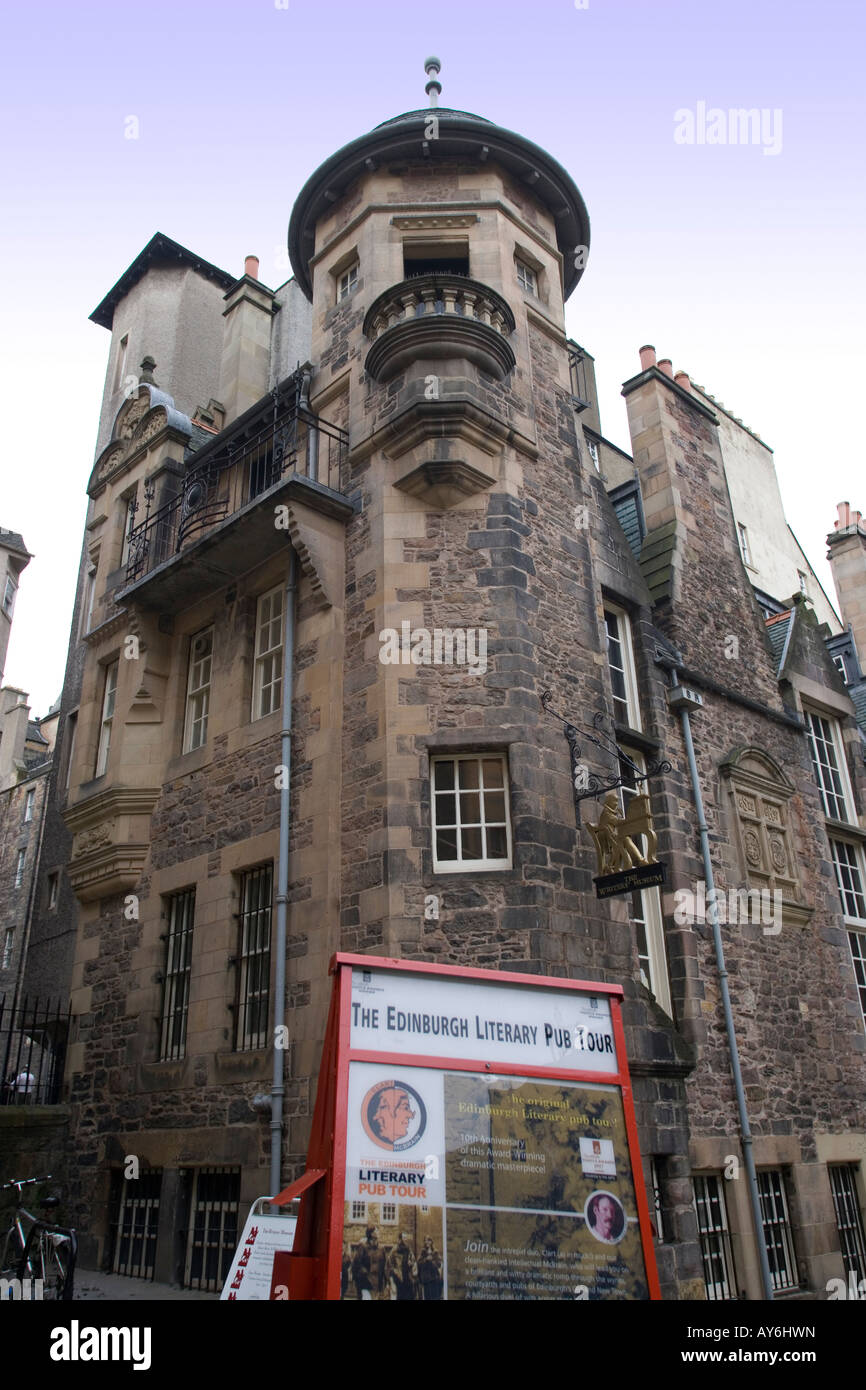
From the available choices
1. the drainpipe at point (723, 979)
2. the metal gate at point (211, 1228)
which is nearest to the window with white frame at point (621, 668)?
the drainpipe at point (723, 979)

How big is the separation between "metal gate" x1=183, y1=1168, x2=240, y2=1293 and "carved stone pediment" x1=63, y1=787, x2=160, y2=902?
14.2ft

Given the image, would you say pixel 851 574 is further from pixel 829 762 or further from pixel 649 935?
pixel 649 935

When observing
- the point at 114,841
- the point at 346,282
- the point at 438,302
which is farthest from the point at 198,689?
the point at 346,282

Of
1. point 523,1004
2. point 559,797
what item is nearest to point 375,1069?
point 523,1004

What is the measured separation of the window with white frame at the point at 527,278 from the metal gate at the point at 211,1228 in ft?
40.4

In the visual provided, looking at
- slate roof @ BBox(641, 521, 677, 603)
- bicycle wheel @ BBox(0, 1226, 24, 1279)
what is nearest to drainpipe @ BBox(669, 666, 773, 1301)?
slate roof @ BBox(641, 521, 677, 603)

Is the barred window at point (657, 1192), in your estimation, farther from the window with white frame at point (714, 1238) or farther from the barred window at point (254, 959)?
the barred window at point (254, 959)

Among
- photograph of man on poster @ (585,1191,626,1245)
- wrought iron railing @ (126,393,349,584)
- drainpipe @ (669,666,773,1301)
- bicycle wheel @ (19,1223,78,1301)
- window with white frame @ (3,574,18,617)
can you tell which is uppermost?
window with white frame @ (3,574,18,617)

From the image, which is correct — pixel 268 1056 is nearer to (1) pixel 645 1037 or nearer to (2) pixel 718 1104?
(1) pixel 645 1037

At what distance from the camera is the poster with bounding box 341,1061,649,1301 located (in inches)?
206

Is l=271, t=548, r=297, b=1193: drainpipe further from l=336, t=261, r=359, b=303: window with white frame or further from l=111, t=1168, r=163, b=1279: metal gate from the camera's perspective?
l=336, t=261, r=359, b=303: window with white frame

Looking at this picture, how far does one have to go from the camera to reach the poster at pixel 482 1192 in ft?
17.2
